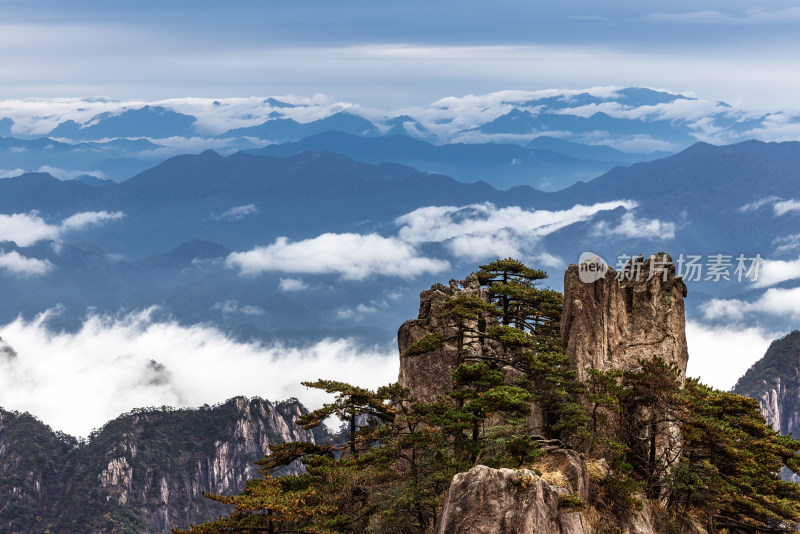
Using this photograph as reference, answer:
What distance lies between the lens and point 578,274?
126ft

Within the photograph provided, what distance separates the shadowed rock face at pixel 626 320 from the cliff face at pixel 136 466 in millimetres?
126042

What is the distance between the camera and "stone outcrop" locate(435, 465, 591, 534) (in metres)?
25.7

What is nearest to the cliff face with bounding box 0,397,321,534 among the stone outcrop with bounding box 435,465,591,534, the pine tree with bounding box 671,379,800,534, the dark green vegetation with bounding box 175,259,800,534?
the dark green vegetation with bounding box 175,259,800,534

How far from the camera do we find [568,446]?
112 ft

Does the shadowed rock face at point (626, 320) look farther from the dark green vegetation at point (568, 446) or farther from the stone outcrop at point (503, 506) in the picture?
the stone outcrop at point (503, 506)

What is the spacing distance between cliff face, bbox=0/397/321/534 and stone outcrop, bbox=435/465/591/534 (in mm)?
131671

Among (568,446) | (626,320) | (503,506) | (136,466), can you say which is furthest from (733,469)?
(136,466)

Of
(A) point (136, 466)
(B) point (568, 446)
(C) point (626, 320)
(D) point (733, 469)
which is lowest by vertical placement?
(A) point (136, 466)

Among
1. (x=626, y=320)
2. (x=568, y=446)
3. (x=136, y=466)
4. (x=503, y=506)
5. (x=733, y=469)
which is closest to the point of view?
(x=503, y=506)

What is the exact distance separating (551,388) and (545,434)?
195 centimetres

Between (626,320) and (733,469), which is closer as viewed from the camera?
(733,469)

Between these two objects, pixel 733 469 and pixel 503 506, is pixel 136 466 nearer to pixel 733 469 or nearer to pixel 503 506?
pixel 733 469

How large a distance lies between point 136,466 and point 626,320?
145m

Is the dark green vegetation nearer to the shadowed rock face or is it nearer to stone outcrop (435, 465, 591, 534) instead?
the shadowed rock face
